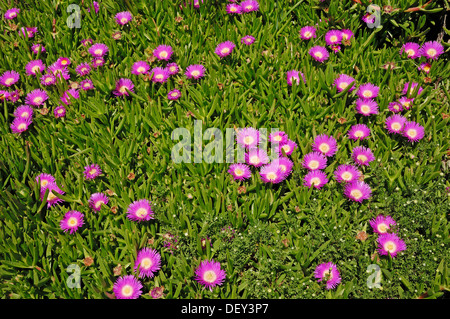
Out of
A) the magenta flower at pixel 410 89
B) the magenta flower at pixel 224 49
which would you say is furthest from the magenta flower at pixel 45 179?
the magenta flower at pixel 410 89

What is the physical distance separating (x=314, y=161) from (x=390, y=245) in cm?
45

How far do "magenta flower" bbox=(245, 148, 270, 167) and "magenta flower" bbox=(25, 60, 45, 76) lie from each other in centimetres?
132

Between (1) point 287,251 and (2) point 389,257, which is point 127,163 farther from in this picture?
(2) point 389,257

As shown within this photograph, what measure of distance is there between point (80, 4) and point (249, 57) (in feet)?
4.11

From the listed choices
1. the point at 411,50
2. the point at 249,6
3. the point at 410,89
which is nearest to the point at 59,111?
the point at 249,6

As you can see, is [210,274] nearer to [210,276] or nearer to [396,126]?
[210,276]

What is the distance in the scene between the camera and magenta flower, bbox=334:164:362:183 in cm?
161

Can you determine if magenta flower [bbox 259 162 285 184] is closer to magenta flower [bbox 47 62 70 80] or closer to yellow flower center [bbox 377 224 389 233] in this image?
yellow flower center [bbox 377 224 389 233]

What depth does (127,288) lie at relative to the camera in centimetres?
139

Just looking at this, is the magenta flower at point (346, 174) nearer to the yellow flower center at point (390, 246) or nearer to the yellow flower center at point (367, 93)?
the yellow flower center at point (390, 246)

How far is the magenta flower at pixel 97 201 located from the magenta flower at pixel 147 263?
0.29 meters

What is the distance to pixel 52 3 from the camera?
8.34 ft

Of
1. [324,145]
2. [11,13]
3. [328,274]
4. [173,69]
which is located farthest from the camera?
[11,13]

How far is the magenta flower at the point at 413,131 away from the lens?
67.9 inches
